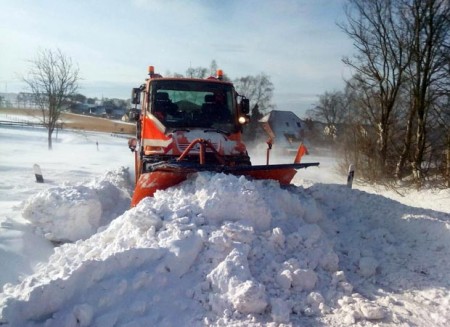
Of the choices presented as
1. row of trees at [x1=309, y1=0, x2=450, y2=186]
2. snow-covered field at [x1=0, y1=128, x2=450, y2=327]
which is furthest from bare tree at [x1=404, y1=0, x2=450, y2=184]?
snow-covered field at [x1=0, y1=128, x2=450, y2=327]

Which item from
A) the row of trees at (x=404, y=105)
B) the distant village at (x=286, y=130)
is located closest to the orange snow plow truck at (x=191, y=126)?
the row of trees at (x=404, y=105)

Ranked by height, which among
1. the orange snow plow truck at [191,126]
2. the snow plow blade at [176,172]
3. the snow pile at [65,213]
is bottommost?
the snow pile at [65,213]

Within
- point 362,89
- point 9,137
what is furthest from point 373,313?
point 9,137

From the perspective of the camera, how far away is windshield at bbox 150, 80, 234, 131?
23.1ft

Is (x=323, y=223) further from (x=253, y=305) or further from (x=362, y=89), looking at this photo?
(x=362, y=89)

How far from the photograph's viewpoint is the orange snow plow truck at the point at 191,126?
20.5ft

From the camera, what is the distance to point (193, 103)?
7.34m

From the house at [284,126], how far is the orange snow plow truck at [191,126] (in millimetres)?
39302

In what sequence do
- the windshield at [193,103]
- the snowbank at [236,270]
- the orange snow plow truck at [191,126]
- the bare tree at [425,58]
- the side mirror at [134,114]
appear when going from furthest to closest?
the bare tree at [425,58] < the side mirror at [134,114] < the windshield at [193,103] < the orange snow plow truck at [191,126] < the snowbank at [236,270]

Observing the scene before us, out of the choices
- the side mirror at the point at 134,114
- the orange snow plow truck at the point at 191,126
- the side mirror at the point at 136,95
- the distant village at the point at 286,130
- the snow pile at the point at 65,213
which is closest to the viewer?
the snow pile at the point at 65,213

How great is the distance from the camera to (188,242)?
418cm

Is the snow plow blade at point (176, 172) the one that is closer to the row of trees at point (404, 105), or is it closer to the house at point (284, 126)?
the row of trees at point (404, 105)

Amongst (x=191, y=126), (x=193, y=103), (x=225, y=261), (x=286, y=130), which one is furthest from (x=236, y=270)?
(x=286, y=130)

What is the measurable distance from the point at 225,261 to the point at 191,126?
11.5 feet
